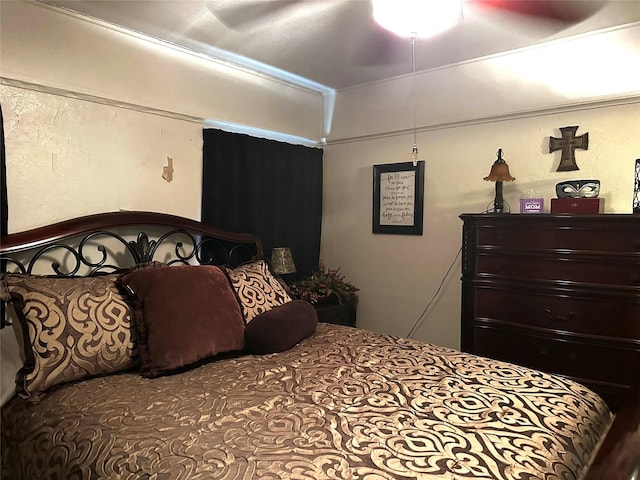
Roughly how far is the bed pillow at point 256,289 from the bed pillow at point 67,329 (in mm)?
558

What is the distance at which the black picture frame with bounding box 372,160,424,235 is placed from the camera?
11.1 feet

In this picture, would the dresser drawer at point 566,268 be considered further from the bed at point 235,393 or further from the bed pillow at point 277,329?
the bed pillow at point 277,329

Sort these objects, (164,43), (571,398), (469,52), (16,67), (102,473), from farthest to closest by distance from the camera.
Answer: (469,52)
(164,43)
(16,67)
(571,398)
(102,473)

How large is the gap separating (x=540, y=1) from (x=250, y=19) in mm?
1485

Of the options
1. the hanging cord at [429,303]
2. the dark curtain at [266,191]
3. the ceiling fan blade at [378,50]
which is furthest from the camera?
the hanging cord at [429,303]

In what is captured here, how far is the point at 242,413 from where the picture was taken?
1435 millimetres

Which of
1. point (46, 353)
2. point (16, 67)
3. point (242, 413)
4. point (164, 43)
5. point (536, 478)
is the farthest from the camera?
point (164, 43)

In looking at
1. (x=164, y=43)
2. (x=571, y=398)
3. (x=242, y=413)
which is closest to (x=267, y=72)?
(x=164, y=43)

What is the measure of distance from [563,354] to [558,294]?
316mm

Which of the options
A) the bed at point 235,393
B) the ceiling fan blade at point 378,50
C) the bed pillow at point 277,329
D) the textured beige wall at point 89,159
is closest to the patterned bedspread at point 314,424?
the bed at point 235,393

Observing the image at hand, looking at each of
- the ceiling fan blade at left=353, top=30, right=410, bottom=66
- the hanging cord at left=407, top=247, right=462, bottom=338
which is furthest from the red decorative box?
the ceiling fan blade at left=353, top=30, right=410, bottom=66

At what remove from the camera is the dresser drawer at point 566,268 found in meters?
2.20

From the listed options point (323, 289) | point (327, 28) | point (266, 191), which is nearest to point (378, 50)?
point (327, 28)

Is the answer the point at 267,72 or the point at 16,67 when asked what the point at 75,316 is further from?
the point at 267,72
